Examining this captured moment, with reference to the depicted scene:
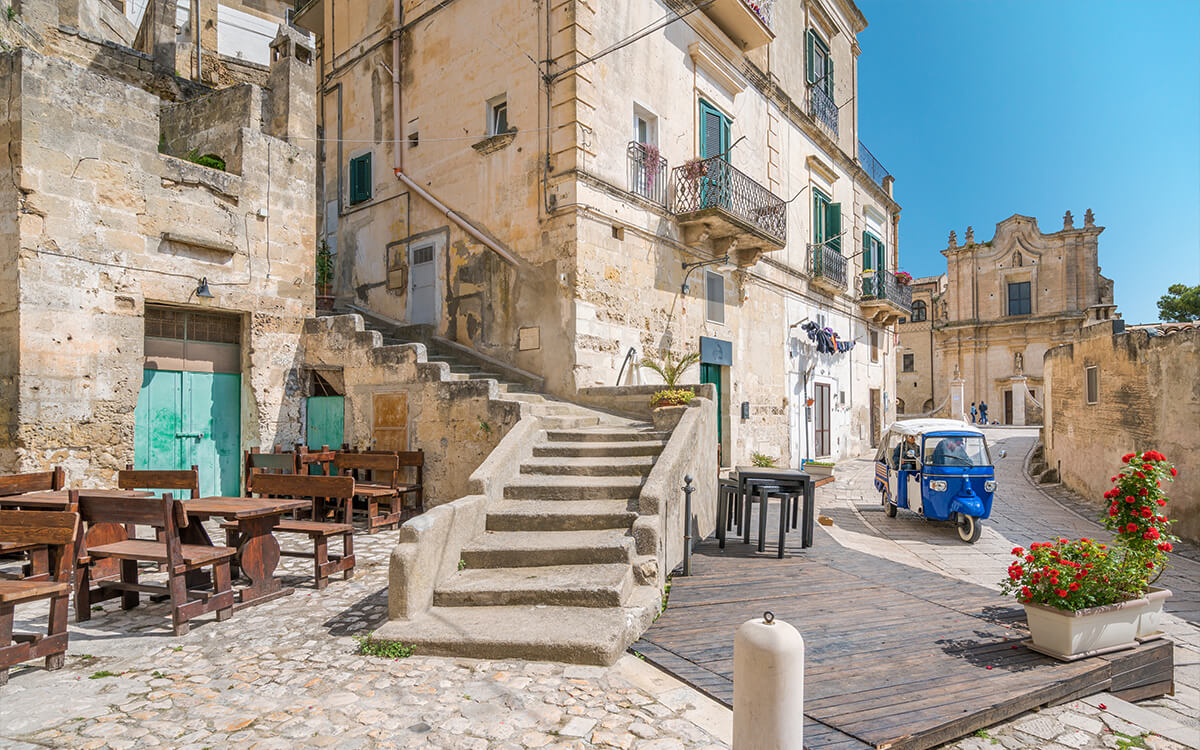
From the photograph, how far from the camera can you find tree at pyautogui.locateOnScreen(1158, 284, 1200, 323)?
122ft

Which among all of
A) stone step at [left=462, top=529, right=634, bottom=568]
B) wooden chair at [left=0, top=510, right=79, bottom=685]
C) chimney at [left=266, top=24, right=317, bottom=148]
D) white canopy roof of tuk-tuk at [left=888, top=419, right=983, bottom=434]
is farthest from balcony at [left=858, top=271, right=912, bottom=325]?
wooden chair at [left=0, top=510, right=79, bottom=685]

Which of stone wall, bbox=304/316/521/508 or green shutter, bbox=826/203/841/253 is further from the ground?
green shutter, bbox=826/203/841/253

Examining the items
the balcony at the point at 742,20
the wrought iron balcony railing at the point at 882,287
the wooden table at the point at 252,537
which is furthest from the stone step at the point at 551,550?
the wrought iron balcony railing at the point at 882,287

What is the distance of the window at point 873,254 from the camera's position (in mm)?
21328

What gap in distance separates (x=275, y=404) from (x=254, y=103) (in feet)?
16.3

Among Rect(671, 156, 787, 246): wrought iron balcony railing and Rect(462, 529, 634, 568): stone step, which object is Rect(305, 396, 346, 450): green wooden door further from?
Rect(671, 156, 787, 246): wrought iron balcony railing

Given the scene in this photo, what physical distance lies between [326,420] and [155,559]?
6.06 meters

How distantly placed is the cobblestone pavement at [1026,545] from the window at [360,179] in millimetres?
11527

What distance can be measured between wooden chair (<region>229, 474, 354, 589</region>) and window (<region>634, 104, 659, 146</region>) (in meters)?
8.15

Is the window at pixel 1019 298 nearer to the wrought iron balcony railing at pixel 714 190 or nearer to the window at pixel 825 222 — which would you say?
the window at pixel 825 222

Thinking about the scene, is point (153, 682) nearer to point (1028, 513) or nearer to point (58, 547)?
point (58, 547)

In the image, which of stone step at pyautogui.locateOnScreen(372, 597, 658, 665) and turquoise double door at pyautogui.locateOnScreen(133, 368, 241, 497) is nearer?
stone step at pyautogui.locateOnScreen(372, 597, 658, 665)

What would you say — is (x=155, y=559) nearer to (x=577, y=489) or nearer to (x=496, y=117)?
(x=577, y=489)

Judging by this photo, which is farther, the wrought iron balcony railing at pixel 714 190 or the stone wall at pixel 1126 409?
the wrought iron balcony railing at pixel 714 190
